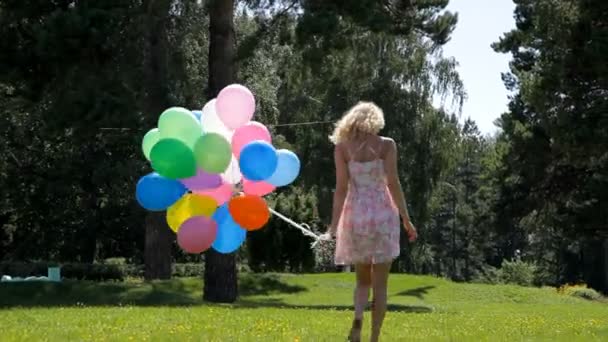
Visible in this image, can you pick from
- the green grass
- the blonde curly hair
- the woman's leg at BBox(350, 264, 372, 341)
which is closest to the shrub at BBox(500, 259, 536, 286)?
the green grass

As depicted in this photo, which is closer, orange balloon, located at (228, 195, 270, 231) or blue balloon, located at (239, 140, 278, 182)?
blue balloon, located at (239, 140, 278, 182)

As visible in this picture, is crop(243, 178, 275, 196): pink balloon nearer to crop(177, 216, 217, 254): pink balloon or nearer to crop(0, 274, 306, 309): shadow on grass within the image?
crop(177, 216, 217, 254): pink balloon

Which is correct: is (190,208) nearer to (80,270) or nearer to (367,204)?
(367,204)

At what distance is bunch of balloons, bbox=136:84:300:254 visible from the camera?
9.54 meters

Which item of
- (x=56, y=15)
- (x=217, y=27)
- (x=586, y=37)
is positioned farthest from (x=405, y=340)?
(x=586, y=37)

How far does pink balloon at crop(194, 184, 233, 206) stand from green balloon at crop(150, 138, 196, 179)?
411 mm

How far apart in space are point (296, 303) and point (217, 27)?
7.62 m

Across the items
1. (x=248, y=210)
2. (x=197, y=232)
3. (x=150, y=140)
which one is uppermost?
(x=150, y=140)

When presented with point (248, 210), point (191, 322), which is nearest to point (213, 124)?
point (248, 210)

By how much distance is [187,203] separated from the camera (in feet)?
32.3

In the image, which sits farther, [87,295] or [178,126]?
[87,295]

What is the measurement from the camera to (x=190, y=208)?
978 cm

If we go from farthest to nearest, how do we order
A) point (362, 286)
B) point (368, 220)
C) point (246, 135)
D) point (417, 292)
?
point (417, 292), point (246, 135), point (362, 286), point (368, 220)

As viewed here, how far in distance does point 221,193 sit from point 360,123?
331cm
